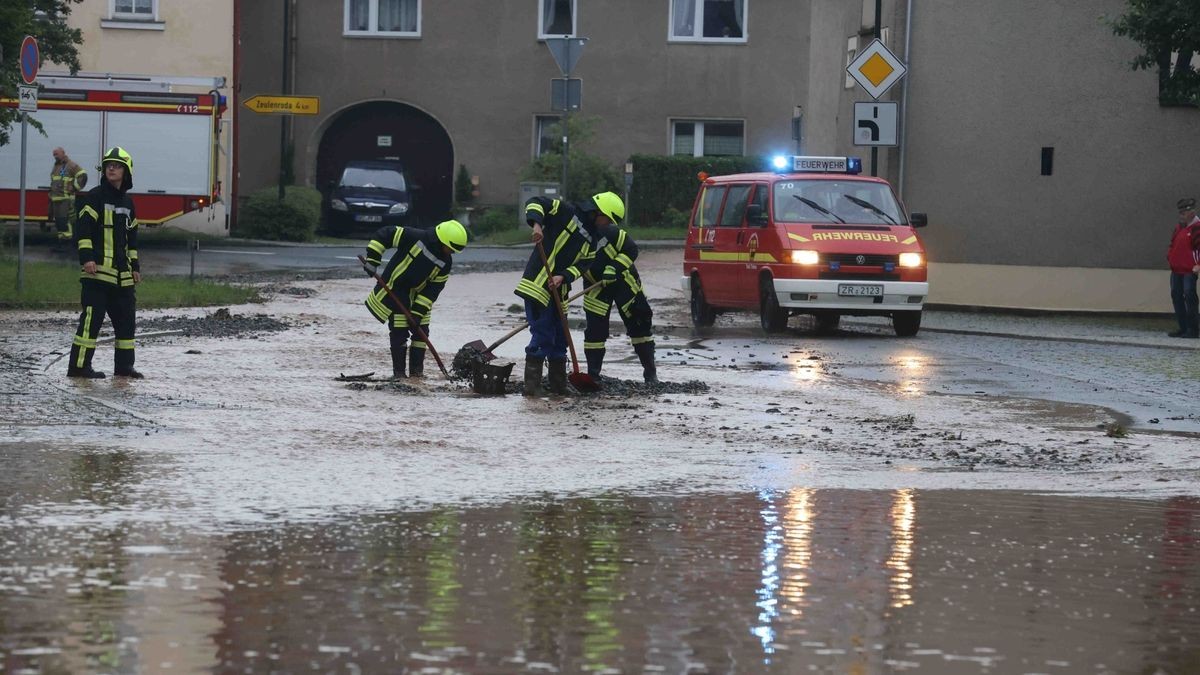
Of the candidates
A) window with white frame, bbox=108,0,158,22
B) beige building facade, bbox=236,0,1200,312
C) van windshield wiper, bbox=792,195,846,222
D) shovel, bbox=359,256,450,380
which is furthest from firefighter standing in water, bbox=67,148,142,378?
window with white frame, bbox=108,0,158,22

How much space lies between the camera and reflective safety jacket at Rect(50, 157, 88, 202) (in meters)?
Result: 30.6

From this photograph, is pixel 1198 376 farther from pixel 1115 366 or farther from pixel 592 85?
pixel 592 85

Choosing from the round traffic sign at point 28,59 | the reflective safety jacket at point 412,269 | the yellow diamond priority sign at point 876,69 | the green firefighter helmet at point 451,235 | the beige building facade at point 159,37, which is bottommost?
the reflective safety jacket at point 412,269

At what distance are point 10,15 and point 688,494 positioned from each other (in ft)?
47.6

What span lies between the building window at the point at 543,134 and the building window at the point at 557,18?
186 centimetres

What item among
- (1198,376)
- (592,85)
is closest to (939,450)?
(1198,376)

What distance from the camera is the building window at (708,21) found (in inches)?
1726

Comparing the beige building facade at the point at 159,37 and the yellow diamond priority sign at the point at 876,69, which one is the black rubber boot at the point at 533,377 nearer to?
the yellow diamond priority sign at the point at 876,69

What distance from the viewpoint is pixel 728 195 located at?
22.1m

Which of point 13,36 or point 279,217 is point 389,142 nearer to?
point 279,217

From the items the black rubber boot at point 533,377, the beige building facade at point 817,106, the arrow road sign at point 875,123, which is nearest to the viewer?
the black rubber boot at point 533,377

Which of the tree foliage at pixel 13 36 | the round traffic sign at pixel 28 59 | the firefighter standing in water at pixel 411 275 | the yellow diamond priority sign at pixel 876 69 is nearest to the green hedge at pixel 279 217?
the tree foliage at pixel 13 36

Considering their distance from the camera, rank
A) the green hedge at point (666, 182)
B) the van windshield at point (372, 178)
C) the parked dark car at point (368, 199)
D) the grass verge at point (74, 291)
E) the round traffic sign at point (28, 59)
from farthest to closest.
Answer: the green hedge at point (666, 182), the van windshield at point (372, 178), the parked dark car at point (368, 199), the grass verge at point (74, 291), the round traffic sign at point (28, 59)

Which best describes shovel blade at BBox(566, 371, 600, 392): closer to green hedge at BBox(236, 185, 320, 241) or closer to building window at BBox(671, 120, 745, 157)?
green hedge at BBox(236, 185, 320, 241)
